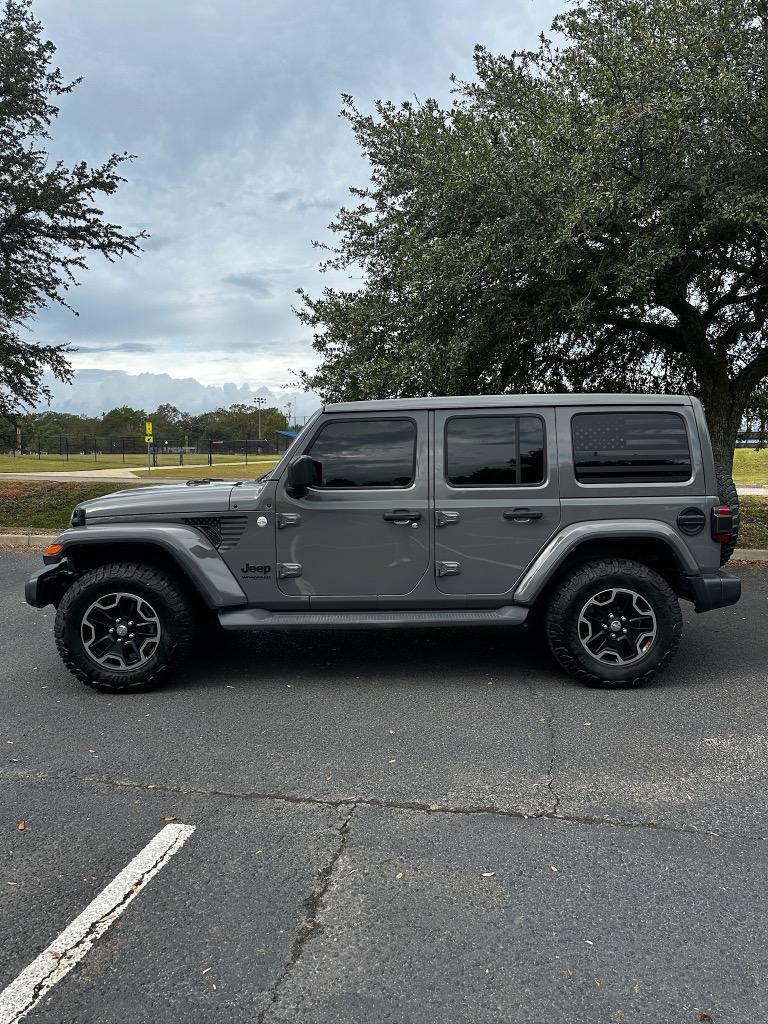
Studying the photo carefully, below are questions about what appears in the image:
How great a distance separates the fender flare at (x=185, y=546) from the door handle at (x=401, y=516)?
1046 mm

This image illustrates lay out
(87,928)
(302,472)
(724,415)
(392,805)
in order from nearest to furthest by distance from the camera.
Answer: (87,928), (392,805), (302,472), (724,415)

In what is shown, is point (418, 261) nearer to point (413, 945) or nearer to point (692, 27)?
point (692, 27)

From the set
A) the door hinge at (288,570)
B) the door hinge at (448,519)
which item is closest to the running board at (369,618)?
the door hinge at (288,570)

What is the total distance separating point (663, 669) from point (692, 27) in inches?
315

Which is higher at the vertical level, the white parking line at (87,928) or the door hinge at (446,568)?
the door hinge at (446,568)

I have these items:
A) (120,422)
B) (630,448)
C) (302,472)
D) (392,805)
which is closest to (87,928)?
(392,805)

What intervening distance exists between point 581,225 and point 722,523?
4.96 metres

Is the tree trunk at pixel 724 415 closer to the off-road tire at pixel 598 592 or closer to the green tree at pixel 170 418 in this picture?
the off-road tire at pixel 598 592

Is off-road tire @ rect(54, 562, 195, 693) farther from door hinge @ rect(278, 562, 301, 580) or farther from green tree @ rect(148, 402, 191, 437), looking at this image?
green tree @ rect(148, 402, 191, 437)

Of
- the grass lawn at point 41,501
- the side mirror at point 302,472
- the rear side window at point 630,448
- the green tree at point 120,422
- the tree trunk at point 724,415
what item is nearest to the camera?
the side mirror at point 302,472

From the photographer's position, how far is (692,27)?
8.35 meters

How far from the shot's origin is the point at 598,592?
174 inches

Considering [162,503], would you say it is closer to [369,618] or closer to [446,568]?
[369,618]

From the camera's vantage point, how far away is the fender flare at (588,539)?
4.40m
